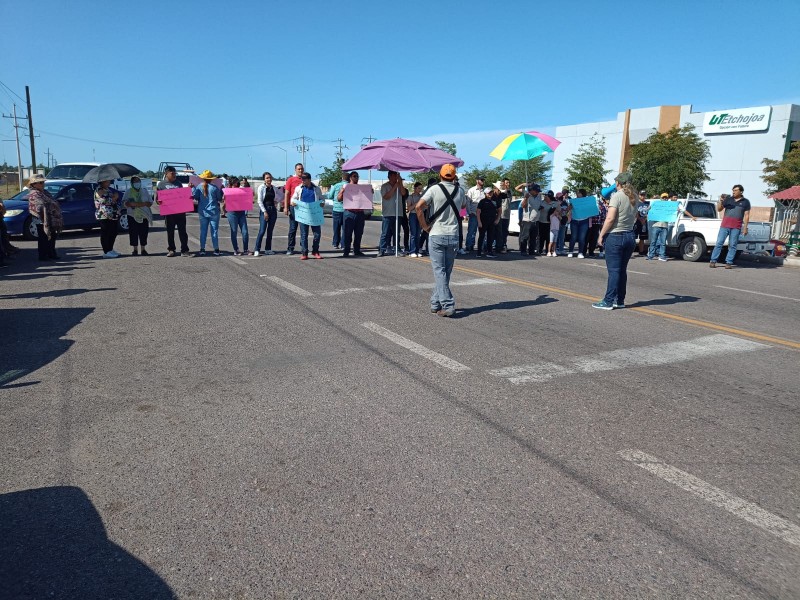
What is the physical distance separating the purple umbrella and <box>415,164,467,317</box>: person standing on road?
5.03 m

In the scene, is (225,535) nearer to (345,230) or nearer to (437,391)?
(437,391)

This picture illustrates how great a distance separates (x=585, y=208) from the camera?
601 inches

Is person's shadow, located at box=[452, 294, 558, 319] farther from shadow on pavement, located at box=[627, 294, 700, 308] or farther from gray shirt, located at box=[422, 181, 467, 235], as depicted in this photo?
shadow on pavement, located at box=[627, 294, 700, 308]

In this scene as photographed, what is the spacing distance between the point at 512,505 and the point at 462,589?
2.44 ft

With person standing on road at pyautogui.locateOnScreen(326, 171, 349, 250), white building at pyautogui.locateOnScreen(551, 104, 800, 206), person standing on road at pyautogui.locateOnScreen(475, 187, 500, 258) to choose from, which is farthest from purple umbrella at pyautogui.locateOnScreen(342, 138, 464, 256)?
white building at pyautogui.locateOnScreen(551, 104, 800, 206)

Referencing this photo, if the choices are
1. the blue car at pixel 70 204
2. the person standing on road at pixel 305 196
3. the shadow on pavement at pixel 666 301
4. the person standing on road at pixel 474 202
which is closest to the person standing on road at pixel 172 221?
the person standing on road at pixel 305 196

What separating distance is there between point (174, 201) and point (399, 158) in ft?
16.4

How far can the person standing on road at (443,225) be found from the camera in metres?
7.57

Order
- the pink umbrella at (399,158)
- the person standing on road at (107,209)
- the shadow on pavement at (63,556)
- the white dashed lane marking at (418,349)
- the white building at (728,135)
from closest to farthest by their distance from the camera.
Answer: the shadow on pavement at (63,556) < the white dashed lane marking at (418,349) < the person standing on road at (107,209) < the pink umbrella at (399,158) < the white building at (728,135)

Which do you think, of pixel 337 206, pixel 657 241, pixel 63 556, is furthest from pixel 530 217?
pixel 63 556

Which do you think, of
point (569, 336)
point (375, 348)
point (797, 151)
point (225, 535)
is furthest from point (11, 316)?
point (797, 151)

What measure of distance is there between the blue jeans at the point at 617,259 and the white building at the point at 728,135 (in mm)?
35790

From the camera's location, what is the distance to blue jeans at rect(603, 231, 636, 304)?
8336 millimetres

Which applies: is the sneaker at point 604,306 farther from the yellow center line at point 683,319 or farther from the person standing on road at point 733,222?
the person standing on road at point 733,222
